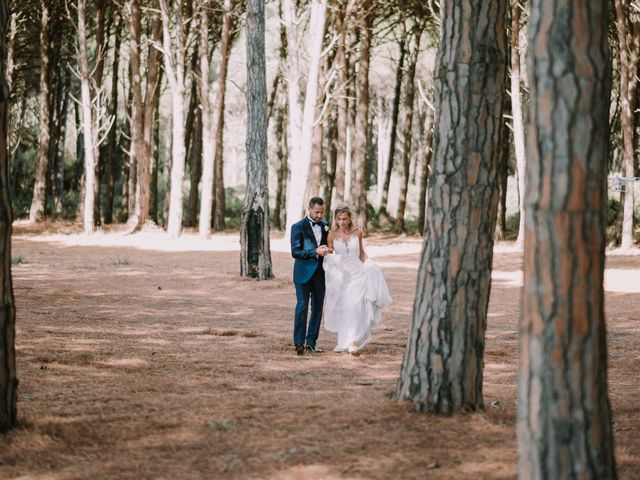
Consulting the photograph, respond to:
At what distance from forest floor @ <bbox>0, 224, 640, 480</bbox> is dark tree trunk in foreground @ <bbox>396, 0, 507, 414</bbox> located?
0.27 m

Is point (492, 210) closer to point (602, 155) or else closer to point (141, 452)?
point (602, 155)

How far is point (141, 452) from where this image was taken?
5230mm

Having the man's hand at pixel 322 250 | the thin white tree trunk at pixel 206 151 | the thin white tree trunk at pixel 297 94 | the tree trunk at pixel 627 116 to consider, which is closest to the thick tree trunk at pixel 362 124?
the thin white tree trunk at pixel 297 94

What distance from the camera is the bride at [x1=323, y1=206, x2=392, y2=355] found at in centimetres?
952

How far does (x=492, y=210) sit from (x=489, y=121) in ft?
2.04

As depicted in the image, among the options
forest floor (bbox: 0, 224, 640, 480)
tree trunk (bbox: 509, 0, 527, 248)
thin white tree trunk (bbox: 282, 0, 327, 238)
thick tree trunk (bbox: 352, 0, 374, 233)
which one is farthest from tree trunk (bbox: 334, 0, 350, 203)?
forest floor (bbox: 0, 224, 640, 480)

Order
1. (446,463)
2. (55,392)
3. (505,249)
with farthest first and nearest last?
(505,249), (55,392), (446,463)

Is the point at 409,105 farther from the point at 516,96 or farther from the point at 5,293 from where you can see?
the point at 5,293

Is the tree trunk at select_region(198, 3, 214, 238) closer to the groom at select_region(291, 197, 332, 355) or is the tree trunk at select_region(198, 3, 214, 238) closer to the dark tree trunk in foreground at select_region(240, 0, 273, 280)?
the dark tree trunk in foreground at select_region(240, 0, 273, 280)

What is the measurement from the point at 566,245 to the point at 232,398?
11.7 ft

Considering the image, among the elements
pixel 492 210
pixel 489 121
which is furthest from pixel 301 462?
pixel 489 121

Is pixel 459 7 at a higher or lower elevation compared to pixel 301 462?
higher

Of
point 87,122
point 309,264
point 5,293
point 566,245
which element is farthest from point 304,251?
point 87,122

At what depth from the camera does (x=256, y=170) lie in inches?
707
